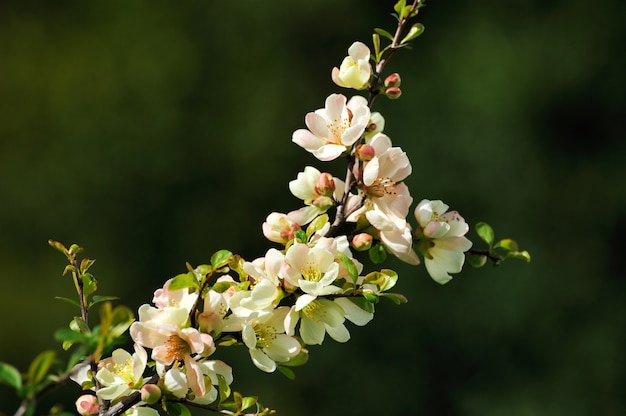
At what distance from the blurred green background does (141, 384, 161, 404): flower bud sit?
2.28 metres

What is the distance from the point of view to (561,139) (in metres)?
3.42

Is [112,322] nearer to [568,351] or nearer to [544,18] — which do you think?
[568,351]

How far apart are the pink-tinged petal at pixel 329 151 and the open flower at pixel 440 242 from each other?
0.31 ft

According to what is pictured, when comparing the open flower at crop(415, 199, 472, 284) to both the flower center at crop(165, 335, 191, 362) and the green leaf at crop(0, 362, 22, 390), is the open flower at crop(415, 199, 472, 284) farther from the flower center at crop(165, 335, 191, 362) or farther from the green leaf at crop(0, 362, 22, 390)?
the green leaf at crop(0, 362, 22, 390)

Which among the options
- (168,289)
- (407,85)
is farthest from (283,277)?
(407,85)

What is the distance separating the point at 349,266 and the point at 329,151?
126 mm

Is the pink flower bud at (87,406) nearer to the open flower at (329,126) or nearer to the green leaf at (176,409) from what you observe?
the green leaf at (176,409)

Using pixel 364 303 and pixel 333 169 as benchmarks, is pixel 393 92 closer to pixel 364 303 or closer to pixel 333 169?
A: pixel 364 303

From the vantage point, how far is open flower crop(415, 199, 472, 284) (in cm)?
72

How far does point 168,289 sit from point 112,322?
0.56 ft

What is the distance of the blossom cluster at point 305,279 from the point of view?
61 centimetres

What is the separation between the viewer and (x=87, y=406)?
0.63m

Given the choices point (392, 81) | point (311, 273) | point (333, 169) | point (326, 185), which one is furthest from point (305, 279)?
point (333, 169)

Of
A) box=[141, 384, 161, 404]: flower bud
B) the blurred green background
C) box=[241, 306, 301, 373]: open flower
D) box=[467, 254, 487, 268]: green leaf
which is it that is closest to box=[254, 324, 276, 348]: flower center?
box=[241, 306, 301, 373]: open flower
